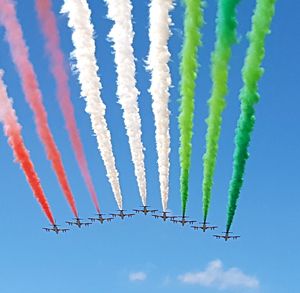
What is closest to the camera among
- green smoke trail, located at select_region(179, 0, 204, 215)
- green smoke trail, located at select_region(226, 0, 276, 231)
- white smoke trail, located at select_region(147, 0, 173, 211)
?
green smoke trail, located at select_region(226, 0, 276, 231)

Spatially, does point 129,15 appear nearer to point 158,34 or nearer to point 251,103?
point 158,34

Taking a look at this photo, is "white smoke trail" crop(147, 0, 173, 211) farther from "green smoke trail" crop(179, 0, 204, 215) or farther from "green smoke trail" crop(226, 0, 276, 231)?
"green smoke trail" crop(226, 0, 276, 231)

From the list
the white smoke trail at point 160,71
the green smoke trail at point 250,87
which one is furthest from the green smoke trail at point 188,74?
the green smoke trail at point 250,87

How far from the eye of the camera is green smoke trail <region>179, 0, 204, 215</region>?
117 ft

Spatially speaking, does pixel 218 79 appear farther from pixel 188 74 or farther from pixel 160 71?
pixel 160 71

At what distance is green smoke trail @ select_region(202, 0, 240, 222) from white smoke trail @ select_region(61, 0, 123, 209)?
22.4 ft

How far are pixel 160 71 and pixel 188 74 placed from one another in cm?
203

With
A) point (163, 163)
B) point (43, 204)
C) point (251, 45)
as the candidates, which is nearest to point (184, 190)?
point (163, 163)

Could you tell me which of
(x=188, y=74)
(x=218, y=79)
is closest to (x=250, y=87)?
(x=218, y=79)

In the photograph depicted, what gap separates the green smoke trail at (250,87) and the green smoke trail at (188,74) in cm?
286

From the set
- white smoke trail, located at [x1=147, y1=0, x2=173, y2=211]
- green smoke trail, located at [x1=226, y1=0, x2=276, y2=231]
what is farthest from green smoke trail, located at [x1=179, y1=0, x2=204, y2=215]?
green smoke trail, located at [x1=226, y1=0, x2=276, y2=231]

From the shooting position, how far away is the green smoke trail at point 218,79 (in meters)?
34.2

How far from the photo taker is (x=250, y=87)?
3772cm

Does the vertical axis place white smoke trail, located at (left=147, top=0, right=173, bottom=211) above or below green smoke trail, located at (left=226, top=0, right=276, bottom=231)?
above
